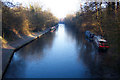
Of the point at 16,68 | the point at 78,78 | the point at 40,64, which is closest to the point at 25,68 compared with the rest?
the point at 16,68

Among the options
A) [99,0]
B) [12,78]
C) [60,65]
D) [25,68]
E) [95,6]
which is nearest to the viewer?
[12,78]

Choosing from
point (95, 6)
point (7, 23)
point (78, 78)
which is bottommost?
point (78, 78)

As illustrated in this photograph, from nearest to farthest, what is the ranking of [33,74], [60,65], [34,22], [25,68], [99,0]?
[33,74] → [25,68] → [60,65] → [99,0] → [34,22]

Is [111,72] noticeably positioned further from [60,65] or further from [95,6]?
[95,6]

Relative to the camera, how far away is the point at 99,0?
Answer: 66.5 feet

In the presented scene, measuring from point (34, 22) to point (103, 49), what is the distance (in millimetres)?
21011

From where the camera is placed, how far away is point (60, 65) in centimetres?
955

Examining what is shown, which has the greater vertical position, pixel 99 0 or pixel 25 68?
pixel 99 0

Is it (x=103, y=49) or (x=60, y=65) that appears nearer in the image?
(x=60, y=65)

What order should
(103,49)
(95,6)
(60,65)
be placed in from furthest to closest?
(95,6), (103,49), (60,65)

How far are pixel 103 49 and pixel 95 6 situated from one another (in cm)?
1056

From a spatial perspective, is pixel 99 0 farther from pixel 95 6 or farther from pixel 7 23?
pixel 7 23

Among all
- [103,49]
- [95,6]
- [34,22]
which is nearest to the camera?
[103,49]

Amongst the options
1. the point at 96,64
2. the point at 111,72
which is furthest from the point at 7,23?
the point at 111,72
